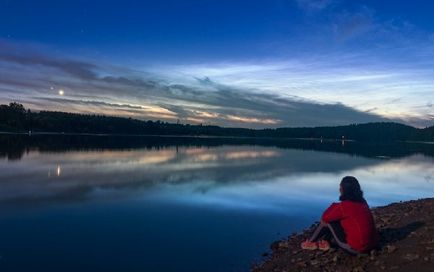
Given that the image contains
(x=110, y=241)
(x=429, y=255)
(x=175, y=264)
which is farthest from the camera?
(x=110, y=241)

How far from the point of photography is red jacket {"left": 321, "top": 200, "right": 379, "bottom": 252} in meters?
10.7

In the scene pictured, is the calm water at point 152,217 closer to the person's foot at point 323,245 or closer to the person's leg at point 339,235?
the person's foot at point 323,245

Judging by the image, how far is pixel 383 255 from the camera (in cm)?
1102

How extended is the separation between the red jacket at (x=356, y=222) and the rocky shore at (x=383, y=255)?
328mm

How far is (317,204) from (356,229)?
16.1 m

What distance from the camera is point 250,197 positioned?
28766mm

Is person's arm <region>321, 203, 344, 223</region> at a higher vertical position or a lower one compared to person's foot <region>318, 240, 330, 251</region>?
higher

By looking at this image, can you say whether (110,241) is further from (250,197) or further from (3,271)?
(250,197)

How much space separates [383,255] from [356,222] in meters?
1.19

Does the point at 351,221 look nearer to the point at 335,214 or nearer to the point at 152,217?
the point at 335,214

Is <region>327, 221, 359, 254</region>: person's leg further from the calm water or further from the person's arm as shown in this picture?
the calm water

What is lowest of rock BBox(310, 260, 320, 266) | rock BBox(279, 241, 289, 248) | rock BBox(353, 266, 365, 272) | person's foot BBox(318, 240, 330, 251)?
rock BBox(279, 241, 289, 248)

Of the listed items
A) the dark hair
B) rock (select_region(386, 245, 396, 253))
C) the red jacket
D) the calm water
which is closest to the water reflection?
the calm water

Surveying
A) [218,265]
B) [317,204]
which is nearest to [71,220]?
[218,265]
